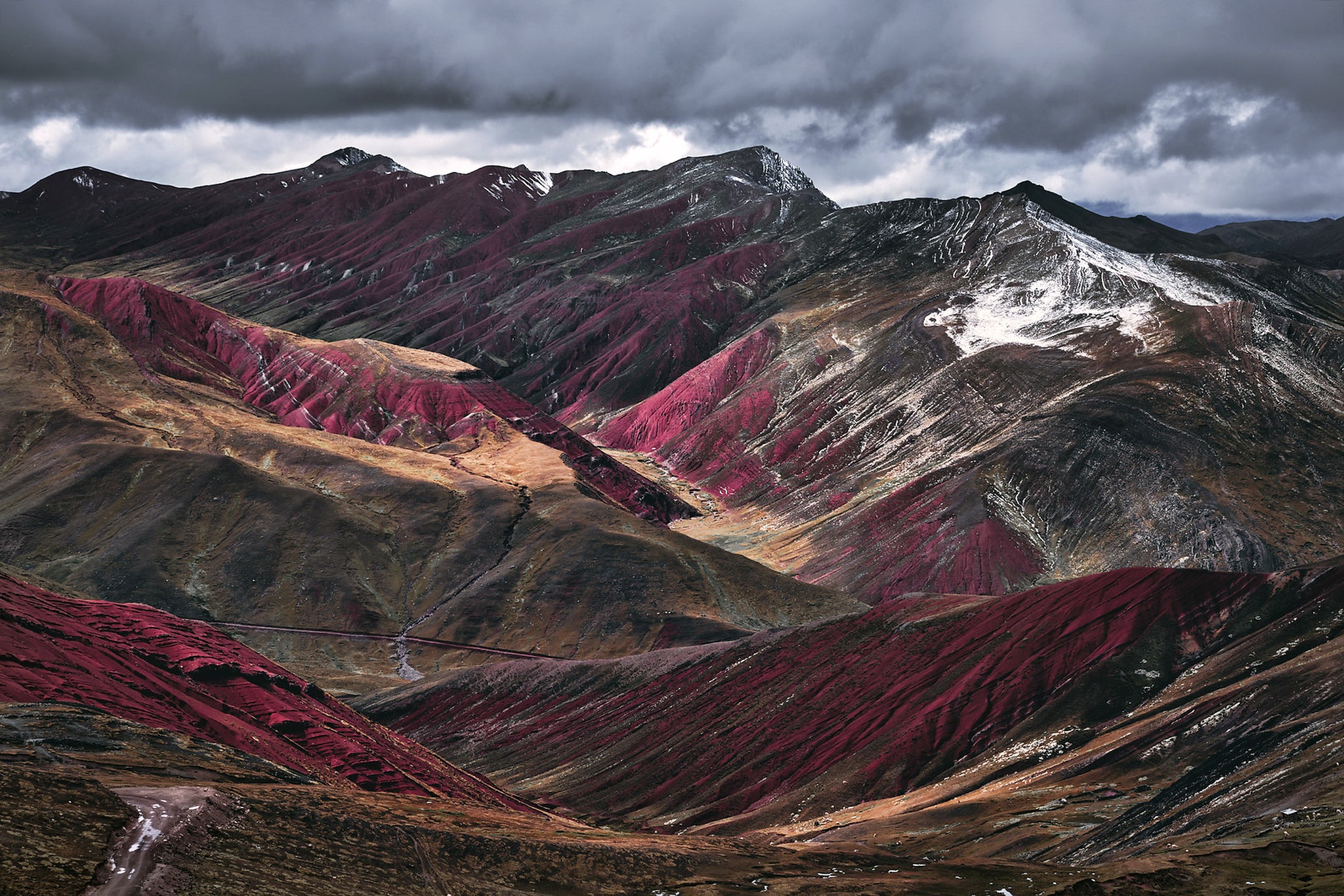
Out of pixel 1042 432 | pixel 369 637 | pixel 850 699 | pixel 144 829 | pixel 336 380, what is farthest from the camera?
pixel 336 380

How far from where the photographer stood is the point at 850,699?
7419cm

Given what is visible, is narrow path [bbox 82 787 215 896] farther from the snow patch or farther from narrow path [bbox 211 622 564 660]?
the snow patch

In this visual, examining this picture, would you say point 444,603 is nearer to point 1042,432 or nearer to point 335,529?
point 335,529

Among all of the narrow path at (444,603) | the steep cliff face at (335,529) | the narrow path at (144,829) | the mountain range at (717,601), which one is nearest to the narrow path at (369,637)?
the narrow path at (444,603)

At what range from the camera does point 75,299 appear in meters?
189

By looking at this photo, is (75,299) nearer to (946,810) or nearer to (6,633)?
(6,633)

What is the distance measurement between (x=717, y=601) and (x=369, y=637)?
3098cm

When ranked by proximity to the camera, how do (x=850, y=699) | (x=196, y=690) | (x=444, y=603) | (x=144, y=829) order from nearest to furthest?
(x=144, y=829)
(x=196, y=690)
(x=850, y=699)
(x=444, y=603)

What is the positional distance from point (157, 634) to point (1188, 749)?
171ft

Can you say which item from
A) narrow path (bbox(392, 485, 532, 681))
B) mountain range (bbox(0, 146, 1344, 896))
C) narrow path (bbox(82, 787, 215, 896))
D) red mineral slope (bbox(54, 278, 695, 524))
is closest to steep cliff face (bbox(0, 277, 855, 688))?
narrow path (bbox(392, 485, 532, 681))

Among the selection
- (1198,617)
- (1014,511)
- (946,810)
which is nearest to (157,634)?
(946,810)

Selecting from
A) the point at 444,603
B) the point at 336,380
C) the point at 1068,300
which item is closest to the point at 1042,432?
the point at 1068,300

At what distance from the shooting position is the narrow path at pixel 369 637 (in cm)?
10794

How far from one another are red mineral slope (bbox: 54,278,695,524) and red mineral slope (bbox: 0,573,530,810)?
3213 inches
